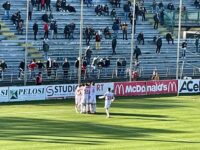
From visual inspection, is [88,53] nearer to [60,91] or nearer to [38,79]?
[38,79]

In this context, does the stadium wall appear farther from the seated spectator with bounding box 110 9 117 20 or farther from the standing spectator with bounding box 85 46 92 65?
the seated spectator with bounding box 110 9 117 20

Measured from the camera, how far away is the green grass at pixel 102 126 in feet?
95.6

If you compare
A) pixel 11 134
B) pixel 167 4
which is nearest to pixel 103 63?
pixel 167 4

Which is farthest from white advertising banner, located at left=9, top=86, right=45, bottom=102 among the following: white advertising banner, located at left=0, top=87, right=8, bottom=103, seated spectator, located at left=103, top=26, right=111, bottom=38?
seated spectator, located at left=103, top=26, right=111, bottom=38

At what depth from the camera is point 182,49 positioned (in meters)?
61.7

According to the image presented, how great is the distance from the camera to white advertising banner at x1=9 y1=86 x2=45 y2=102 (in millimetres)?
44281

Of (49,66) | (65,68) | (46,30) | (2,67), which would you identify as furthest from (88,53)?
(2,67)

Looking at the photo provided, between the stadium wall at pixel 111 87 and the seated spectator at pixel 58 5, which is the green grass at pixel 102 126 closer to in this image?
the stadium wall at pixel 111 87

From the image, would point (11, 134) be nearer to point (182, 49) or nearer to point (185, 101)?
point (185, 101)

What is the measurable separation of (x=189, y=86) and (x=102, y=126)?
18.9 metres

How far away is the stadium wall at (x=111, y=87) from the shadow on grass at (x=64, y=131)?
7.92 meters

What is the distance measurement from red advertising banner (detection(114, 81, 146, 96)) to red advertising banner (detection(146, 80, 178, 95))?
1.63ft

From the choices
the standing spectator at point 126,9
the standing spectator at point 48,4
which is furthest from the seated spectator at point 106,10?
the standing spectator at point 48,4

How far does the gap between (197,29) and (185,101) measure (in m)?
26.0
